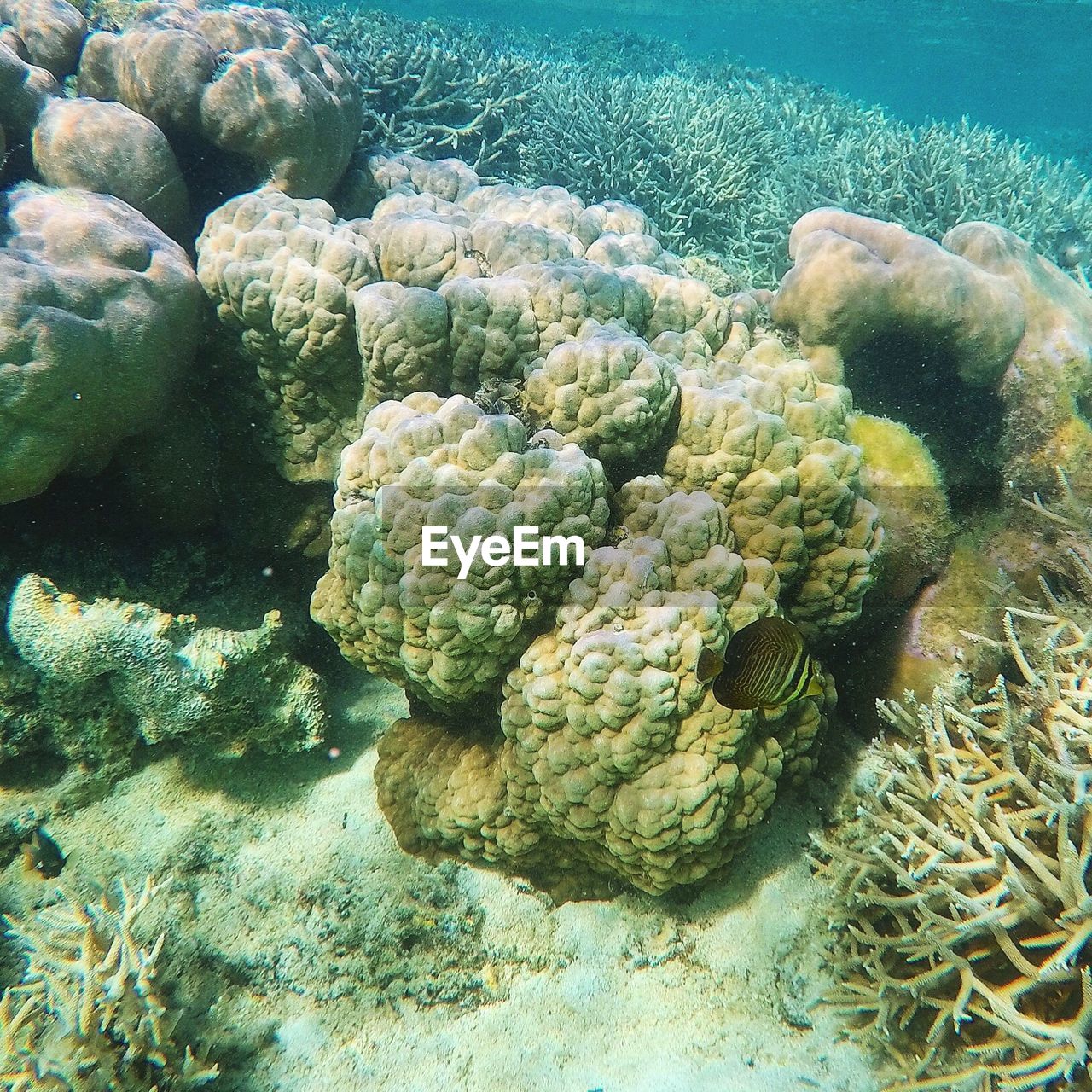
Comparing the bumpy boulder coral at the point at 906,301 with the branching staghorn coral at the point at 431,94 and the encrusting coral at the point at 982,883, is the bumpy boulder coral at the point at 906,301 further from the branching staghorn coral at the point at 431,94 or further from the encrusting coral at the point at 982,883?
the branching staghorn coral at the point at 431,94

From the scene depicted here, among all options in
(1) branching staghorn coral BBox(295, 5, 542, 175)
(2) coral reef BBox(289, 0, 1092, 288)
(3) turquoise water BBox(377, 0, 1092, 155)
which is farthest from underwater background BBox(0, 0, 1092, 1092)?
(3) turquoise water BBox(377, 0, 1092, 155)

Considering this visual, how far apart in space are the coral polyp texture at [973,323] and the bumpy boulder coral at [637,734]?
1.75 metres

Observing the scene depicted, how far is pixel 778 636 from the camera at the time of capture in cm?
183

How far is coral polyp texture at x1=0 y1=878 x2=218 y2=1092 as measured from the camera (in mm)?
2273

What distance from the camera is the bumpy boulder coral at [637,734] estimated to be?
93.1 inches

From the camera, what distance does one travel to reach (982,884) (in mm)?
2369

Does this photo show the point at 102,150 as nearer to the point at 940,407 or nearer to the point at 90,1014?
the point at 90,1014

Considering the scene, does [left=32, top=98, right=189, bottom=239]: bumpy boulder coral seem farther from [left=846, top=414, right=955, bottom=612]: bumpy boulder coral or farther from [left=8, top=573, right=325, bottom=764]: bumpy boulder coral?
[left=846, top=414, right=955, bottom=612]: bumpy boulder coral

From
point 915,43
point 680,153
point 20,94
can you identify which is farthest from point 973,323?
point 915,43

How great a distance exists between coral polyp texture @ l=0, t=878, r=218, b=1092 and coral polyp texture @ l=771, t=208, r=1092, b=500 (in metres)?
4.24

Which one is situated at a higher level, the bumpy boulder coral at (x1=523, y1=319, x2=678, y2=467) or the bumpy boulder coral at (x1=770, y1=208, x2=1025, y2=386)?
the bumpy boulder coral at (x1=770, y1=208, x2=1025, y2=386)

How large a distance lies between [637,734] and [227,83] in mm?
4174

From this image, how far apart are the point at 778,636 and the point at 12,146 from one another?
468 cm

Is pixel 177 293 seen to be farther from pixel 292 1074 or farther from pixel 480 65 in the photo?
pixel 480 65
